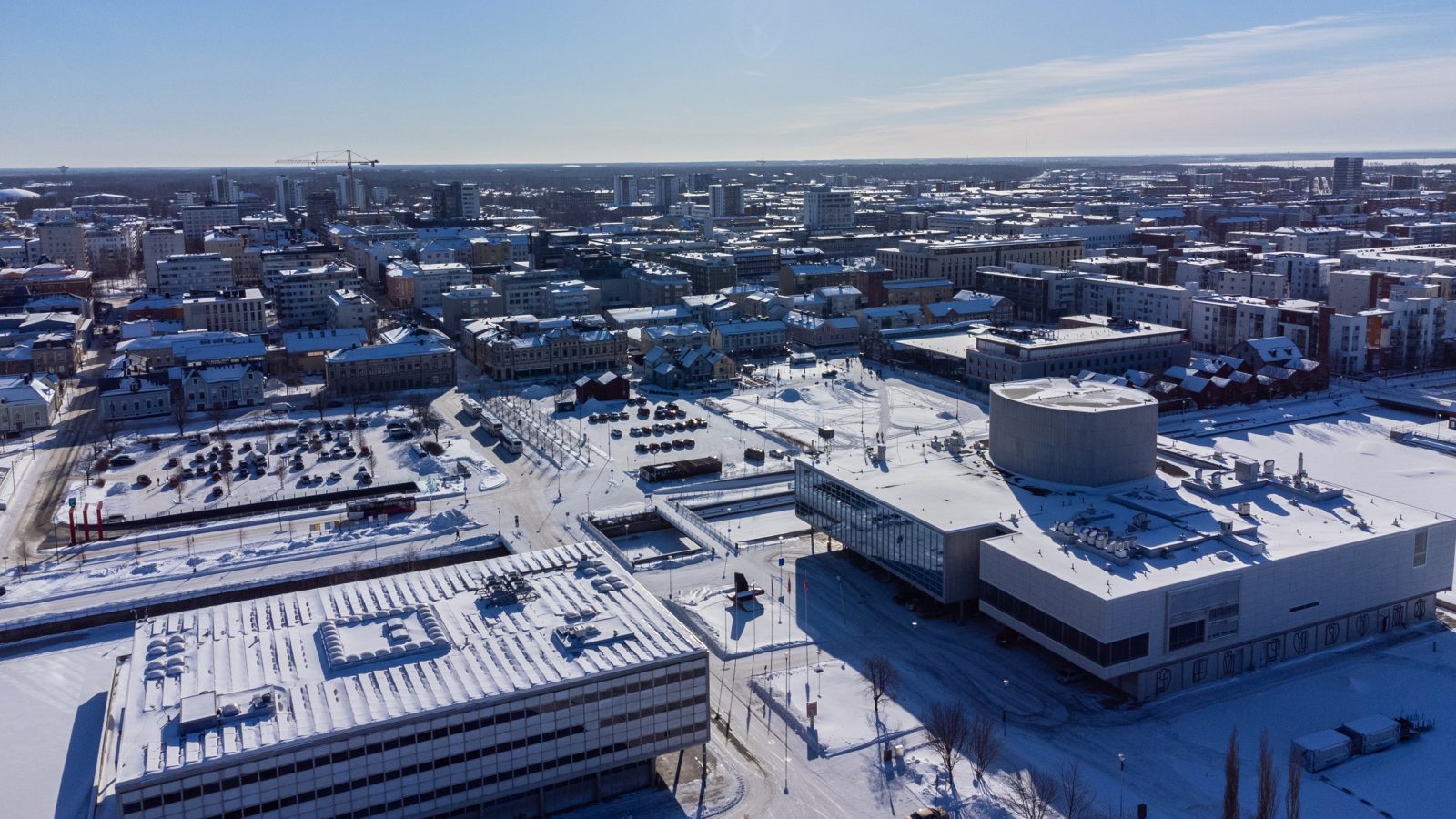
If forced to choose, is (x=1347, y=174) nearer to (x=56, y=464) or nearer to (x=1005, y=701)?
(x=1005, y=701)

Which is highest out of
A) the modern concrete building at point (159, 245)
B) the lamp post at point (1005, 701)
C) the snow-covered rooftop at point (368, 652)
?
the modern concrete building at point (159, 245)

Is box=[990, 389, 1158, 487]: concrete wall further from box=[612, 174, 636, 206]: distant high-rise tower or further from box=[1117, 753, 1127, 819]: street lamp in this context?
box=[612, 174, 636, 206]: distant high-rise tower

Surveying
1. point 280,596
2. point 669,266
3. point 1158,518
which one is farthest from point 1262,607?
point 669,266

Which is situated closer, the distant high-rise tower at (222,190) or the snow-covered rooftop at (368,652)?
the snow-covered rooftop at (368,652)

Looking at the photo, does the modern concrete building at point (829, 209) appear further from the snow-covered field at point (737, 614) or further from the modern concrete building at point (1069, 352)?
the snow-covered field at point (737, 614)

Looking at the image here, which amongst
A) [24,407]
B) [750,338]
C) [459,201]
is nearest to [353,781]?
[24,407]

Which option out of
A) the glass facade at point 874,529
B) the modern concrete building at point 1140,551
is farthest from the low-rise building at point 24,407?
the modern concrete building at point 1140,551
